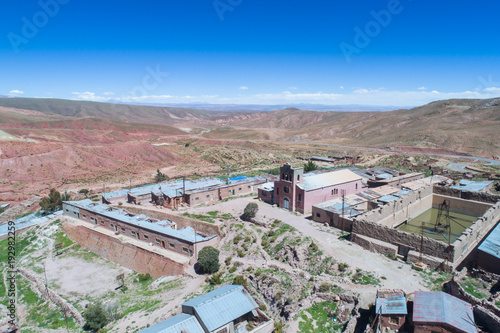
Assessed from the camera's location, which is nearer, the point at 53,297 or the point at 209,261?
the point at 209,261

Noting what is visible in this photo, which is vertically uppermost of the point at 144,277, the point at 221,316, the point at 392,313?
the point at 392,313

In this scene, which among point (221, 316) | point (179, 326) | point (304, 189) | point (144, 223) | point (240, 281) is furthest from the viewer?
point (304, 189)

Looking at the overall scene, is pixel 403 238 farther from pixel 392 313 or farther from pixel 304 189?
pixel 304 189

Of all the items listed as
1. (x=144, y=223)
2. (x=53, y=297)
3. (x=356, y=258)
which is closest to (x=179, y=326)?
(x=356, y=258)

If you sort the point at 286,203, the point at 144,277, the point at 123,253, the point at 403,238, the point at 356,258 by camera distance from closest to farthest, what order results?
the point at 356,258, the point at 403,238, the point at 144,277, the point at 123,253, the point at 286,203

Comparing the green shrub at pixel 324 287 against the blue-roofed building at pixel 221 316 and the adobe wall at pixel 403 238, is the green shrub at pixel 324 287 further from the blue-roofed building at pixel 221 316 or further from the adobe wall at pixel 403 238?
the adobe wall at pixel 403 238

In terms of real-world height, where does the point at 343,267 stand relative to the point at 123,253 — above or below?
above

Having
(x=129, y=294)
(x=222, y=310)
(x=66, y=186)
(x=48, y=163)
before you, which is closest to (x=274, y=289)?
(x=222, y=310)

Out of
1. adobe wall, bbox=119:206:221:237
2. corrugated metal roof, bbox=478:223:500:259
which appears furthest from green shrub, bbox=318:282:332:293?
adobe wall, bbox=119:206:221:237
